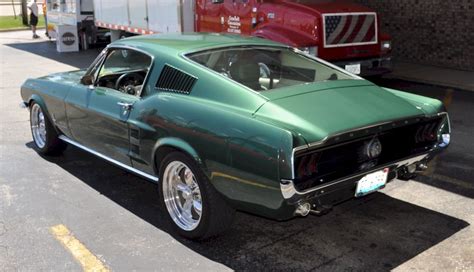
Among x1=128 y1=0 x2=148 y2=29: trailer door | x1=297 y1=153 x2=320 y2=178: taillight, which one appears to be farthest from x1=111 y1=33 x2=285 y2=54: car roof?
x1=128 y1=0 x2=148 y2=29: trailer door

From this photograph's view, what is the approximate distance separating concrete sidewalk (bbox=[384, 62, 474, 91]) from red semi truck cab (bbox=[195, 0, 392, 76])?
1592 mm

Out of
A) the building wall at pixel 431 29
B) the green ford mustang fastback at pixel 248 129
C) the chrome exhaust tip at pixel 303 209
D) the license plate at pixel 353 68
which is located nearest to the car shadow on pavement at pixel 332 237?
the green ford mustang fastback at pixel 248 129

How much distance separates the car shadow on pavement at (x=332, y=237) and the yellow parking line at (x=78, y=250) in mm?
631

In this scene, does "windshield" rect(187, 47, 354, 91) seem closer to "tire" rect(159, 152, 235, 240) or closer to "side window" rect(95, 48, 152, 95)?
"tire" rect(159, 152, 235, 240)

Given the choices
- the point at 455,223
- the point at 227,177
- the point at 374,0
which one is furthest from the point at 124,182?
the point at 374,0

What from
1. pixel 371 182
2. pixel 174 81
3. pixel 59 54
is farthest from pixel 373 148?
pixel 59 54

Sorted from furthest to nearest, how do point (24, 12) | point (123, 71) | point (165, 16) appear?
point (24, 12), point (165, 16), point (123, 71)

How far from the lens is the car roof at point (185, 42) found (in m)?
4.43

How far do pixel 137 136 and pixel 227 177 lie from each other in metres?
1.15

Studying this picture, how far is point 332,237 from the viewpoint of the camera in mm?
4055

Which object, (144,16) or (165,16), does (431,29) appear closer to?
(165,16)

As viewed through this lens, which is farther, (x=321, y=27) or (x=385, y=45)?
(x=385, y=45)

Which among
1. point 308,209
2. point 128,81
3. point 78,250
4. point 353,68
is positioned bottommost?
point 78,250

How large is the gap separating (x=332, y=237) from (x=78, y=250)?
1.92 meters
